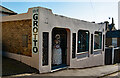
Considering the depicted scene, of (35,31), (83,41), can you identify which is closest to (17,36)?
(35,31)

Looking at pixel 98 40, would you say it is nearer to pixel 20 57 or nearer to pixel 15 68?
pixel 20 57

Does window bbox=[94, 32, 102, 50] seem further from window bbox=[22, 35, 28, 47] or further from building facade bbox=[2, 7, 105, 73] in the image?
window bbox=[22, 35, 28, 47]

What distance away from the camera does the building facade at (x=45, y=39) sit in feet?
23.1

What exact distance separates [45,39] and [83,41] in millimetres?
5550

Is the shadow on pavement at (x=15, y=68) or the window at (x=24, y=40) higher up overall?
the window at (x=24, y=40)

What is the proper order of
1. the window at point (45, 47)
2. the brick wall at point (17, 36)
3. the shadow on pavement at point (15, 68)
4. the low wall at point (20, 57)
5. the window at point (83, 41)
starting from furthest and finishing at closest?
the window at point (83, 41), the brick wall at point (17, 36), the low wall at point (20, 57), the window at point (45, 47), the shadow on pavement at point (15, 68)

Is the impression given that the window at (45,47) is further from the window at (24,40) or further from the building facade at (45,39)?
the window at (24,40)

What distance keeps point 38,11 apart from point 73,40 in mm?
4331

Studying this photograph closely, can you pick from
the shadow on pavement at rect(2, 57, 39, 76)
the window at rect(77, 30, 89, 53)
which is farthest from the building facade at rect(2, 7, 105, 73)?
the shadow on pavement at rect(2, 57, 39, 76)

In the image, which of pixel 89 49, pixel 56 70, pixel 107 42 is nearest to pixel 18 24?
pixel 56 70

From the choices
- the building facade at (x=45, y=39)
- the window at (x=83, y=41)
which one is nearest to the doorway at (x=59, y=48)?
the building facade at (x=45, y=39)

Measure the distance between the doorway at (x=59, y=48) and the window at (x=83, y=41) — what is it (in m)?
1.97

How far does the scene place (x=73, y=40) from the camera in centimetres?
997

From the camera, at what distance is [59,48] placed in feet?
30.2
